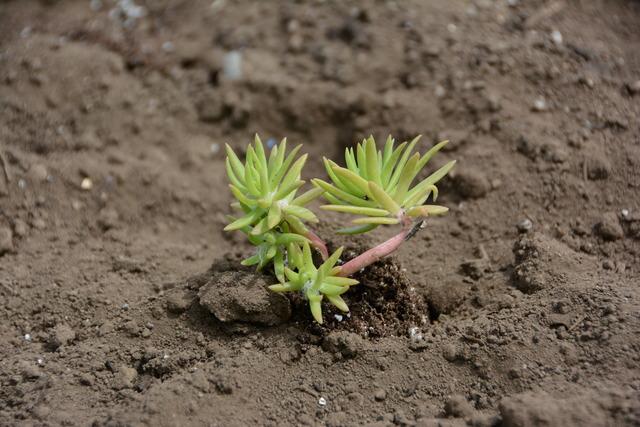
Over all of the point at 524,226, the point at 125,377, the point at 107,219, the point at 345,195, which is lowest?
the point at 107,219

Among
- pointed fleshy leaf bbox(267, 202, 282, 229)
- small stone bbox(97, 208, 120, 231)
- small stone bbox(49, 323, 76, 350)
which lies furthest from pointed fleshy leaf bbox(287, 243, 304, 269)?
small stone bbox(97, 208, 120, 231)

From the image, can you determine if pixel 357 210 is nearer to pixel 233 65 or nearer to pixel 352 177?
pixel 352 177

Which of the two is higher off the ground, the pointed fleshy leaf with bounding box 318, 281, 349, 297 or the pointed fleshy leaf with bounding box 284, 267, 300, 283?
the pointed fleshy leaf with bounding box 284, 267, 300, 283

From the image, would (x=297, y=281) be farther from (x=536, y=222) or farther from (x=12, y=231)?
(x=12, y=231)

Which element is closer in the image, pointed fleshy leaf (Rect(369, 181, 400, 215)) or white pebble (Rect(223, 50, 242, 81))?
pointed fleshy leaf (Rect(369, 181, 400, 215))

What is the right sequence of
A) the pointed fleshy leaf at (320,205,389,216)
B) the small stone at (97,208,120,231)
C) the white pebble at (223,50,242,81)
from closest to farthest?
the pointed fleshy leaf at (320,205,389,216) → the small stone at (97,208,120,231) → the white pebble at (223,50,242,81)

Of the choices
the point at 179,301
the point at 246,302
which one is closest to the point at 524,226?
the point at 246,302

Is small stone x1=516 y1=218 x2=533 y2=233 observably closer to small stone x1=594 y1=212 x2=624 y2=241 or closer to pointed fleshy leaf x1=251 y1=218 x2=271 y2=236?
small stone x1=594 y1=212 x2=624 y2=241
